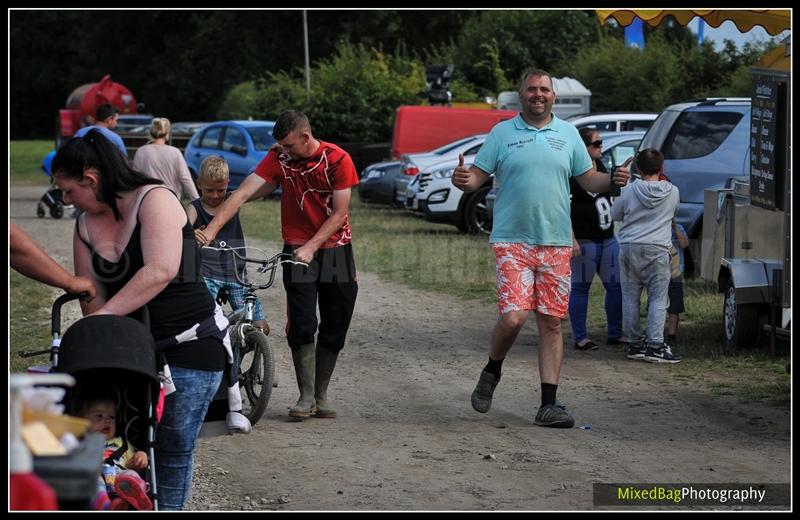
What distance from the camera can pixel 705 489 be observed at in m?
6.36

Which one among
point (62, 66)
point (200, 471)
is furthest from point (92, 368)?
point (62, 66)

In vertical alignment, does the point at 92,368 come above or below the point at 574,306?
above

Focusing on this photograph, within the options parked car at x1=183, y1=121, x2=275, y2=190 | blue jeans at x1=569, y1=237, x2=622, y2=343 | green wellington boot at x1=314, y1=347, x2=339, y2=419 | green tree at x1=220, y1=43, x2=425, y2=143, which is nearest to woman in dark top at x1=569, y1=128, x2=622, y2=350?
blue jeans at x1=569, y1=237, x2=622, y2=343

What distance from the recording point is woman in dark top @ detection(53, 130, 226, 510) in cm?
495

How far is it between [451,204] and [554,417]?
503 inches

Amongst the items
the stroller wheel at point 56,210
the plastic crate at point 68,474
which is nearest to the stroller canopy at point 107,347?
the plastic crate at point 68,474

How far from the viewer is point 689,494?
20.6 ft

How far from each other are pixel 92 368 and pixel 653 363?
6.61 metres

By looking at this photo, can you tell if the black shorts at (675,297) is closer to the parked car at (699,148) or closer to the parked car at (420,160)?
the parked car at (699,148)

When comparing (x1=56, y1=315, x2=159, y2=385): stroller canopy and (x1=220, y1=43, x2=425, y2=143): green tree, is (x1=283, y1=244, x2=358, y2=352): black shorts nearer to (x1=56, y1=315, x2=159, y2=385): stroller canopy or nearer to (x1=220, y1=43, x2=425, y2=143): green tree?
(x1=56, y1=315, x2=159, y2=385): stroller canopy

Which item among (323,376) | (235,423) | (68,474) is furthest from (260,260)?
(68,474)

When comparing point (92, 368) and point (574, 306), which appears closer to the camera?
point (92, 368)

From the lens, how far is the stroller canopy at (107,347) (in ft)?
15.0

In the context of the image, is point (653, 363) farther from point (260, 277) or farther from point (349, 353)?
point (260, 277)
